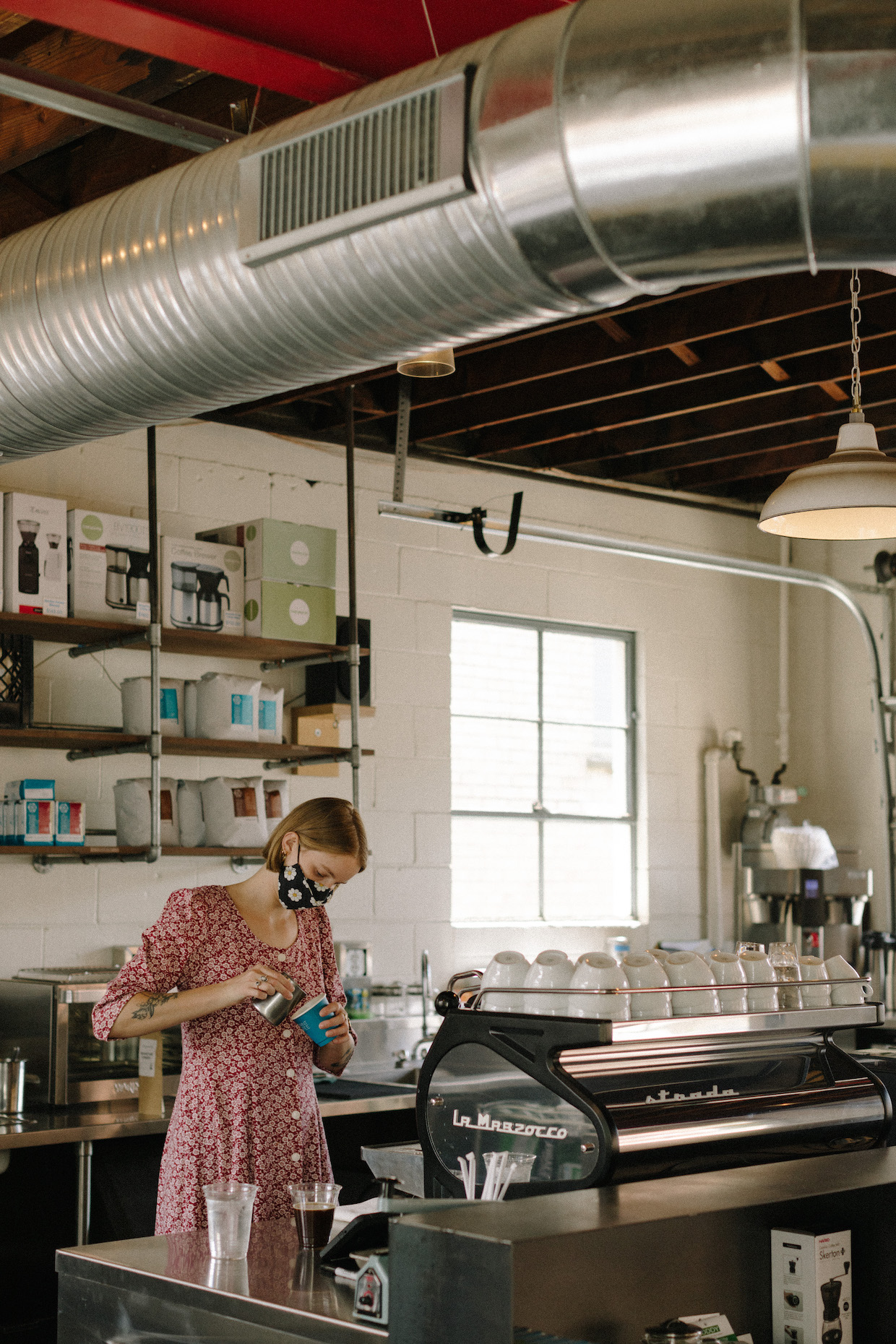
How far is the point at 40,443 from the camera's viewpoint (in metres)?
3.16

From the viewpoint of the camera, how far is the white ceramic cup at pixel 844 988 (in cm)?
303

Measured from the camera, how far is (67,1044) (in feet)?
13.9

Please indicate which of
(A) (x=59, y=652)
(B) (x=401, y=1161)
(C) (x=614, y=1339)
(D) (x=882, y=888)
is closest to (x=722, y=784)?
(D) (x=882, y=888)

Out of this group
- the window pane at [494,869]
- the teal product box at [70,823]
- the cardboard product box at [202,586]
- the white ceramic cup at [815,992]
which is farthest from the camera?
the window pane at [494,869]

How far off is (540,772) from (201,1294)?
166 inches

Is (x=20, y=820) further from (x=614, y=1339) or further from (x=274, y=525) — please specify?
(x=614, y=1339)

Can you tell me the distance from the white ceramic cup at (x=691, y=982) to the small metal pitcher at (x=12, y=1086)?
211 cm

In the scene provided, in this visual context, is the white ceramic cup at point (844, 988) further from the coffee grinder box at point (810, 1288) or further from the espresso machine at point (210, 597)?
the espresso machine at point (210, 597)

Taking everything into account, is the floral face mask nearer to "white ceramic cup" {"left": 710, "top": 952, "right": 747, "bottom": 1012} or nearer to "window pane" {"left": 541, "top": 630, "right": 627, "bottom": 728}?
"white ceramic cup" {"left": 710, "top": 952, "right": 747, "bottom": 1012}

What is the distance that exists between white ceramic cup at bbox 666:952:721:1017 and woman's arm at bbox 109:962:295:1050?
0.78 meters

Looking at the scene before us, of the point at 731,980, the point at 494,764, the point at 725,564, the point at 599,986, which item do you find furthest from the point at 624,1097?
the point at 494,764

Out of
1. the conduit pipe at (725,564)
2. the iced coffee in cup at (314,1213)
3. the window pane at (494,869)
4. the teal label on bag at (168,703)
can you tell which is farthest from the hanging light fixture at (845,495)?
the window pane at (494,869)

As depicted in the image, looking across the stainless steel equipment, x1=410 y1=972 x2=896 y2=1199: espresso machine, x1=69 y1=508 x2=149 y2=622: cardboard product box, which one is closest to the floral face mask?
x1=410 y1=972 x2=896 y2=1199: espresso machine

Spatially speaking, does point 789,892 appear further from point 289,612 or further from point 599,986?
point 599,986
